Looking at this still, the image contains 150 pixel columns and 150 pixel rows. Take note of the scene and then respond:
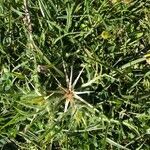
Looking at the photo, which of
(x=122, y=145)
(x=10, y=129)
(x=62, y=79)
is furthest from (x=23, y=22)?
(x=122, y=145)

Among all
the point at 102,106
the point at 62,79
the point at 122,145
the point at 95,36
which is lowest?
the point at 122,145

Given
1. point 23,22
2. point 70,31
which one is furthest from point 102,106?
point 23,22

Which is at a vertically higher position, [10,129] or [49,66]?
[49,66]

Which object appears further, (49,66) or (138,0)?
(138,0)

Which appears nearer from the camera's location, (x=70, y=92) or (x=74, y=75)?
(x=70, y=92)

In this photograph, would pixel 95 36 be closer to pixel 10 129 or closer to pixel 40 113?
pixel 40 113

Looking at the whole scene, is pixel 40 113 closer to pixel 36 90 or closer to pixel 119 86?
pixel 36 90
